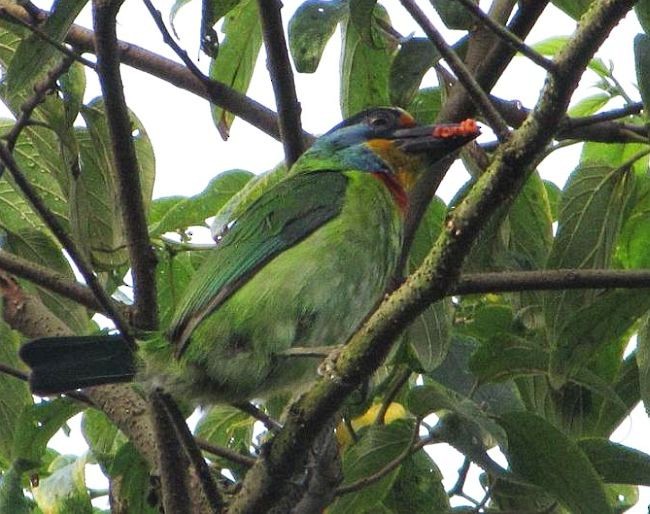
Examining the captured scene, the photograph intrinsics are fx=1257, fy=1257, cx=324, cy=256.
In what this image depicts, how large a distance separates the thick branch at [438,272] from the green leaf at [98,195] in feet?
2.46

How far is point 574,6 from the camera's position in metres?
2.56

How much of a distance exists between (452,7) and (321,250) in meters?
0.80

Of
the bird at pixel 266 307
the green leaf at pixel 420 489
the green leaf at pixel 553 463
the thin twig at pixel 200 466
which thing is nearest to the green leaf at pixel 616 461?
the green leaf at pixel 553 463

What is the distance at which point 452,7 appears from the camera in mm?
2426

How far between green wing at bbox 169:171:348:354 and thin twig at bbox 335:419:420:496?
561mm

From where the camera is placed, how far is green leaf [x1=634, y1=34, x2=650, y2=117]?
2.22 metres

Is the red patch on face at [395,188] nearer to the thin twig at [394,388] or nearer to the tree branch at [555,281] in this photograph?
the thin twig at [394,388]

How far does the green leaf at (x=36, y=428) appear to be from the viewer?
2893 millimetres

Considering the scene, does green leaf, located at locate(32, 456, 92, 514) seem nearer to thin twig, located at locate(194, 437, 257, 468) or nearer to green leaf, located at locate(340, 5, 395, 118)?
thin twig, located at locate(194, 437, 257, 468)

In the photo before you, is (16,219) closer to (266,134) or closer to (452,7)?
(266,134)

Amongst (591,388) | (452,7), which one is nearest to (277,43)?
(452,7)

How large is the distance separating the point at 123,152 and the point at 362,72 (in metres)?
0.79

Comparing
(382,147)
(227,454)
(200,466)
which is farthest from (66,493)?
(382,147)

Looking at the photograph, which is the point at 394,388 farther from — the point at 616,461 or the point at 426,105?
the point at 426,105
